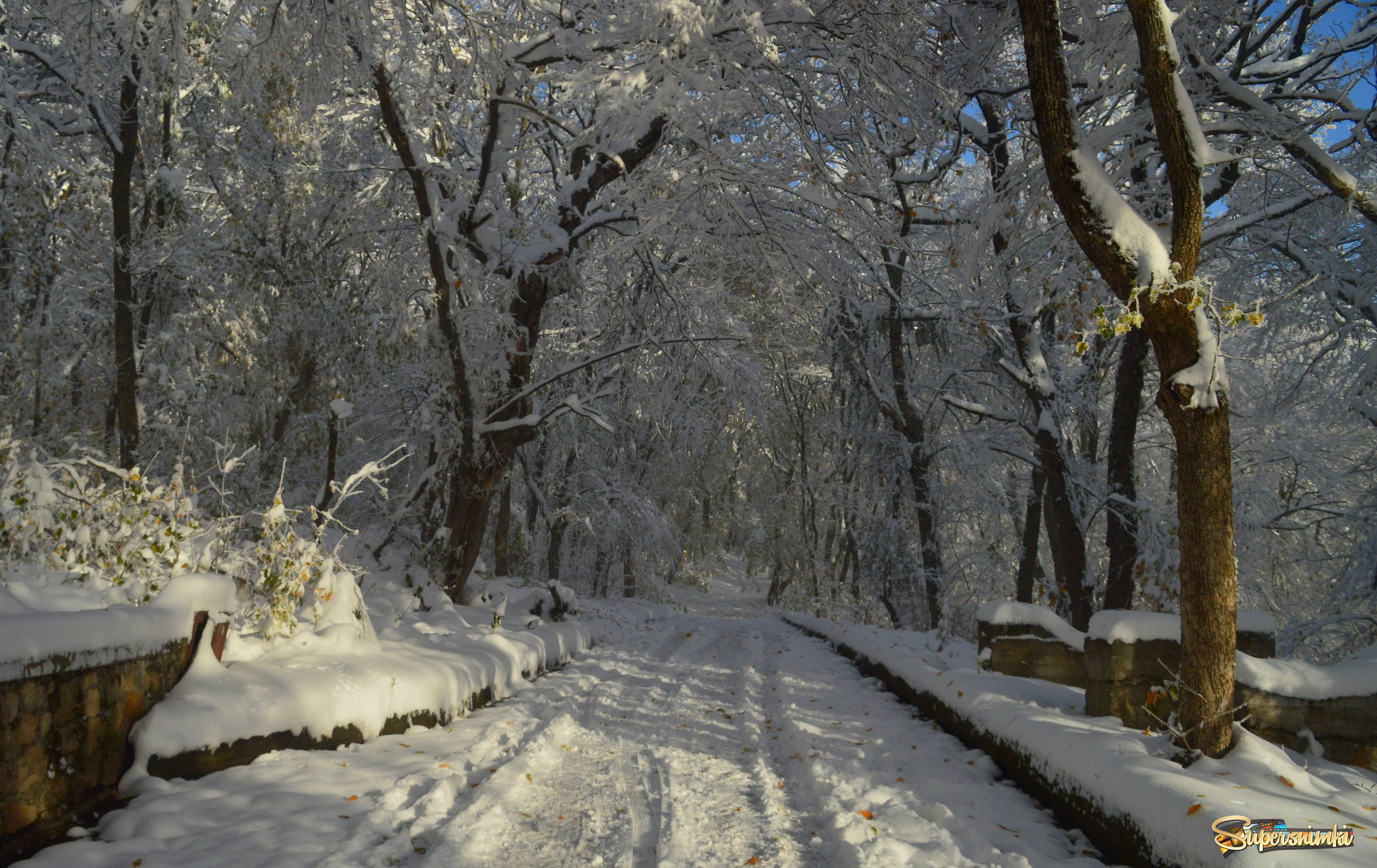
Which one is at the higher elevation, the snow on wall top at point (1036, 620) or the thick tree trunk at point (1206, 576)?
→ the thick tree trunk at point (1206, 576)

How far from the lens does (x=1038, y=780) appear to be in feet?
15.1

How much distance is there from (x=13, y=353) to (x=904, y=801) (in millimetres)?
15055

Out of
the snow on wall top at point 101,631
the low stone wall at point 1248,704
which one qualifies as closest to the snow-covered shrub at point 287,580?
the snow on wall top at point 101,631

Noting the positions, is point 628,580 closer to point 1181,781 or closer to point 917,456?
point 917,456

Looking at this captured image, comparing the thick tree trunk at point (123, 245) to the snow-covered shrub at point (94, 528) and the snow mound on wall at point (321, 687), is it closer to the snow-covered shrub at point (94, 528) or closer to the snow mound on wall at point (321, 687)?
the snow-covered shrub at point (94, 528)

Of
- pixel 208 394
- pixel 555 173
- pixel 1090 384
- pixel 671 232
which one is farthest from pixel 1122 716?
pixel 208 394

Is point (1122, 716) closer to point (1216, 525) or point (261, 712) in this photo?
point (1216, 525)

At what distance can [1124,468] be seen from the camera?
10477mm

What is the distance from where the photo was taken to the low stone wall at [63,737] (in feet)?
10.5

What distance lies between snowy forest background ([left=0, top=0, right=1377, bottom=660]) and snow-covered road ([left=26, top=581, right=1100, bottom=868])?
6.23 feet

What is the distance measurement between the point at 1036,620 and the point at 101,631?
737 centimetres

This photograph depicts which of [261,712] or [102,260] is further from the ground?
[102,260]

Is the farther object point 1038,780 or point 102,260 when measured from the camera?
point 102,260

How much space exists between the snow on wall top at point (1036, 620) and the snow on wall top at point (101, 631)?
21.9ft
